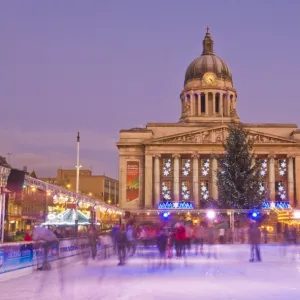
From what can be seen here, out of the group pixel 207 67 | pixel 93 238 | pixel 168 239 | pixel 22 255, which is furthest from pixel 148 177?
pixel 22 255

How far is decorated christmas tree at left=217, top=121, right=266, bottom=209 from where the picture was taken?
218 feet

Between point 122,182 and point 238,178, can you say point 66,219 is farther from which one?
point 122,182

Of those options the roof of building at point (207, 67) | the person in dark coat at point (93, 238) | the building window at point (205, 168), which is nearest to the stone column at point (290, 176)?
the building window at point (205, 168)

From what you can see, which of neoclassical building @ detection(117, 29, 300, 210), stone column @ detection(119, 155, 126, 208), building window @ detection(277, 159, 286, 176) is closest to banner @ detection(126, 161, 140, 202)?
neoclassical building @ detection(117, 29, 300, 210)

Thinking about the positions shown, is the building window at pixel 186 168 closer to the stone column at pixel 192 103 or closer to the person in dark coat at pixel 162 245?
the stone column at pixel 192 103

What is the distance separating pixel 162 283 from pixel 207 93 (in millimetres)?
101001

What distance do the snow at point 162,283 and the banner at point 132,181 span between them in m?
67.3

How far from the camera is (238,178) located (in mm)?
67375

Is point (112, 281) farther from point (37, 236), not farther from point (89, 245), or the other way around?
point (89, 245)

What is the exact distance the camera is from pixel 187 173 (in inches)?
3750

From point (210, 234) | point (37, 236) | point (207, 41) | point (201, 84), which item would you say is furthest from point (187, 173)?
point (37, 236)

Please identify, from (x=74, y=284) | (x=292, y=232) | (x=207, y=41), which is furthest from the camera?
(x=207, y=41)

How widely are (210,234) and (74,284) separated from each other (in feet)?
85.3

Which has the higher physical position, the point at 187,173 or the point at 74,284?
the point at 187,173
